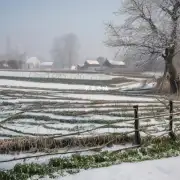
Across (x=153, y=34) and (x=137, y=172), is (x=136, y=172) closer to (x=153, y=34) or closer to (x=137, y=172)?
(x=137, y=172)

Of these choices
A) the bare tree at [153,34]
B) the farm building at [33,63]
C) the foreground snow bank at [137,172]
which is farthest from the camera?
the farm building at [33,63]

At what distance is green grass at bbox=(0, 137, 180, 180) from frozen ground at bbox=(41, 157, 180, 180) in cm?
40

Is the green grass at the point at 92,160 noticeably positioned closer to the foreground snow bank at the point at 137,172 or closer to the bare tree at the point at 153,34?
the foreground snow bank at the point at 137,172

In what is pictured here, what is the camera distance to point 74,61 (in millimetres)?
138750

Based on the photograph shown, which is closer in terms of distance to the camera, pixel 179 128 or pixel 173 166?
pixel 173 166

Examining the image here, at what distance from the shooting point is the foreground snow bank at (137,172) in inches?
254

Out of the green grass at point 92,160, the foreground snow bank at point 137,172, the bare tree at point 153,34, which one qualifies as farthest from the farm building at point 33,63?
the foreground snow bank at point 137,172

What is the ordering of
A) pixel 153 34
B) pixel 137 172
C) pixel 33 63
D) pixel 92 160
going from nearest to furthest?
pixel 137 172 < pixel 92 160 < pixel 153 34 < pixel 33 63

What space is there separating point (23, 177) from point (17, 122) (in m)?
6.85

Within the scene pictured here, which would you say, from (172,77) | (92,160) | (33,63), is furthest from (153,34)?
(33,63)

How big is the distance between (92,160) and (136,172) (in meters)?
1.44

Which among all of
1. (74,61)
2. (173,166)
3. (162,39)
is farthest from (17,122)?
(74,61)

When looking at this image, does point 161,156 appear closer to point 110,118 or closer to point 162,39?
point 110,118

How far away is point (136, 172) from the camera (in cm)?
670
